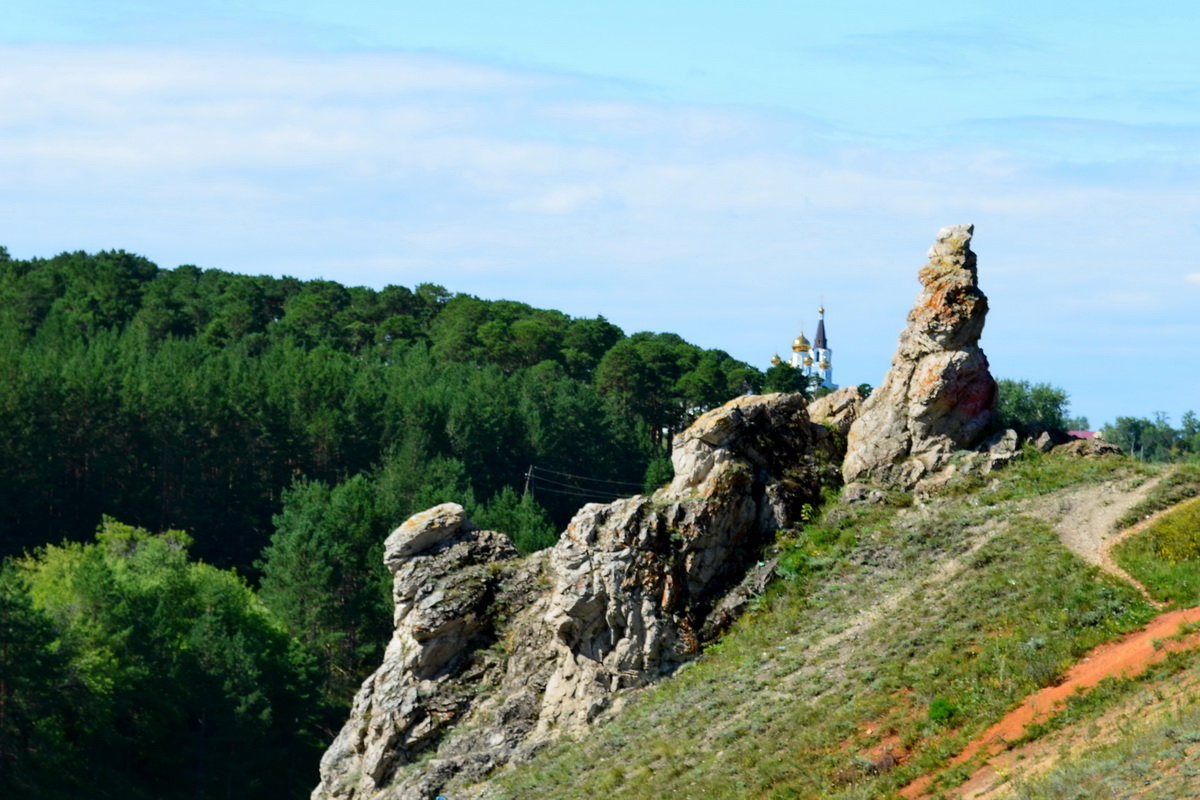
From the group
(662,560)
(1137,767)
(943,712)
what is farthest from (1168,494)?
(1137,767)

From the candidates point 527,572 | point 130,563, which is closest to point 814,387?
point 130,563

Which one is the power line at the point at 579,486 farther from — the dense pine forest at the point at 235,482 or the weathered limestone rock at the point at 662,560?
the weathered limestone rock at the point at 662,560

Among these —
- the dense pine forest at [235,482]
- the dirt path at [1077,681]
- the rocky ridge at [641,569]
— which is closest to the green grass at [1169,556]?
the dirt path at [1077,681]

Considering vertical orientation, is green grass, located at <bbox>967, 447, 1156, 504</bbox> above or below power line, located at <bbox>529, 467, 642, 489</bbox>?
below

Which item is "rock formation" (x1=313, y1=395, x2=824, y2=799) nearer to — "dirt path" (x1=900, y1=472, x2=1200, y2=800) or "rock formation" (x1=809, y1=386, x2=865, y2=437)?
"rock formation" (x1=809, y1=386, x2=865, y2=437)

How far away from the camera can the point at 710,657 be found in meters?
40.5

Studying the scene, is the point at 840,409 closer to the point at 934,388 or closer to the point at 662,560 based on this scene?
the point at 934,388

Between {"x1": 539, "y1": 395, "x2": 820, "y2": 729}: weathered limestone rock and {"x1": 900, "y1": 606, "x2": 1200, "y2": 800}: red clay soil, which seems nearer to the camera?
{"x1": 900, "y1": 606, "x2": 1200, "y2": 800}: red clay soil

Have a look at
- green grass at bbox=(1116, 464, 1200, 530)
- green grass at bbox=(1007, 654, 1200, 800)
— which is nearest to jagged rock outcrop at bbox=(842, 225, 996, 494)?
green grass at bbox=(1116, 464, 1200, 530)

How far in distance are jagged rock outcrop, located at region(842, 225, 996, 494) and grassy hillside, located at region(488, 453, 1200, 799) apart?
1340mm

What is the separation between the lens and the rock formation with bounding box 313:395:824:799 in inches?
1608

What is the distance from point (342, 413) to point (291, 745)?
56236 mm

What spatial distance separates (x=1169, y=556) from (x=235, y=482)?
100569 mm

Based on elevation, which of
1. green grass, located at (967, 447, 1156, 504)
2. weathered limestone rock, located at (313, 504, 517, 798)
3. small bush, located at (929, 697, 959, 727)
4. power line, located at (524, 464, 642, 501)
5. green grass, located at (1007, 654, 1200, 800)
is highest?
power line, located at (524, 464, 642, 501)
